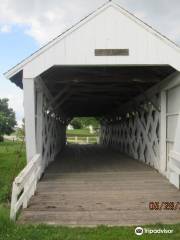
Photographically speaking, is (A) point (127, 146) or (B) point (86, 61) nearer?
(B) point (86, 61)

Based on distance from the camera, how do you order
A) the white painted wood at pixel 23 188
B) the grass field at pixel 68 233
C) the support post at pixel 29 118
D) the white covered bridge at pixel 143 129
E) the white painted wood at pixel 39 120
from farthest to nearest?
the white painted wood at pixel 39 120 → the support post at pixel 29 118 → the white covered bridge at pixel 143 129 → the white painted wood at pixel 23 188 → the grass field at pixel 68 233

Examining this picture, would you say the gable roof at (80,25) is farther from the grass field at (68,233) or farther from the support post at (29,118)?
the grass field at (68,233)

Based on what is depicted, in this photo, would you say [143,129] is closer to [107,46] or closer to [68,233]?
[107,46]

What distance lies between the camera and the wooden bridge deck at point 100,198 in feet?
22.5

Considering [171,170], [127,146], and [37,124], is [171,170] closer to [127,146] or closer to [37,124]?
[37,124]

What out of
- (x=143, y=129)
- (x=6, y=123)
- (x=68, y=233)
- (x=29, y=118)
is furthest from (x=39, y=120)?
(x=6, y=123)

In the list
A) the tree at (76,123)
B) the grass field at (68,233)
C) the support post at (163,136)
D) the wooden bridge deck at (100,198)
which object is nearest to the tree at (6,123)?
the tree at (76,123)

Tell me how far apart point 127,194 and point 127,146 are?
1154cm

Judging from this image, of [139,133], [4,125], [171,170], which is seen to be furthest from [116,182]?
[4,125]

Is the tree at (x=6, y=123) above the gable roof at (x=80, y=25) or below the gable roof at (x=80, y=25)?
below

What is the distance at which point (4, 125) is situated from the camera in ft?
168

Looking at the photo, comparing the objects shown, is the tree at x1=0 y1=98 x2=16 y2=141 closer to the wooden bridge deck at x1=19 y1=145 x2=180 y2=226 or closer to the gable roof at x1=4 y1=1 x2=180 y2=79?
the wooden bridge deck at x1=19 y1=145 x2=180 y2=226

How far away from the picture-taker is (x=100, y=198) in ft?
27.4

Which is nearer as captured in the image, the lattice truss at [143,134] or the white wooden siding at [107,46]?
the white wooden siding at [107,46]
